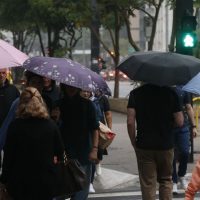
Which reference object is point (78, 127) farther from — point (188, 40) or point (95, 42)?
point (95, 42)

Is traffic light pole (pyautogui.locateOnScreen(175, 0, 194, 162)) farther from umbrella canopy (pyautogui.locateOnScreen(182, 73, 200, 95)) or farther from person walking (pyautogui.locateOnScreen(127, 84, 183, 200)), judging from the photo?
umbrella canopy (pyautogui.locateOnScreen(182, 73, 200, 95))

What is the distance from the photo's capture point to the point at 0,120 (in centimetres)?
796

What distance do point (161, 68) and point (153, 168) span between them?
1.01m

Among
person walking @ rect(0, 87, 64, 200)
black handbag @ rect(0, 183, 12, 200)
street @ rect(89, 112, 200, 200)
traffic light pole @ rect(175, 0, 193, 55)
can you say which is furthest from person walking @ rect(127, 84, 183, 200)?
traffic light pole @ rect(175, 0, 193, 55)

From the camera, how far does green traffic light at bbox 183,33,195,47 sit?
1213 cm

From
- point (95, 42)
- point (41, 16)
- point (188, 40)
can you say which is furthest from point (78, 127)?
point (41, 16)

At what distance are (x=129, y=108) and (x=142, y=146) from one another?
400mm

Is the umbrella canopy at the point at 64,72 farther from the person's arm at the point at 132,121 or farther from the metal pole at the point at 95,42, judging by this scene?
the metal pole at the point at 95,42

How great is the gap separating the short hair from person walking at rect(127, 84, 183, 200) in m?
1.51

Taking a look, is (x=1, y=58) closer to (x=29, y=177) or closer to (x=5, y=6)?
(x=29, y=177)

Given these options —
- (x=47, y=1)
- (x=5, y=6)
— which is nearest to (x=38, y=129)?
(x=47, y=1)

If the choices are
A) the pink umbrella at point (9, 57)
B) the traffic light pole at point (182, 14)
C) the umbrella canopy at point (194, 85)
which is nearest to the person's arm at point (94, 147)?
the umbrella canopy at point (194, 85)

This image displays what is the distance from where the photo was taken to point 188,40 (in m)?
12.2

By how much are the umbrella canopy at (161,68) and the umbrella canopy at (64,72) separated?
470 millimetres
